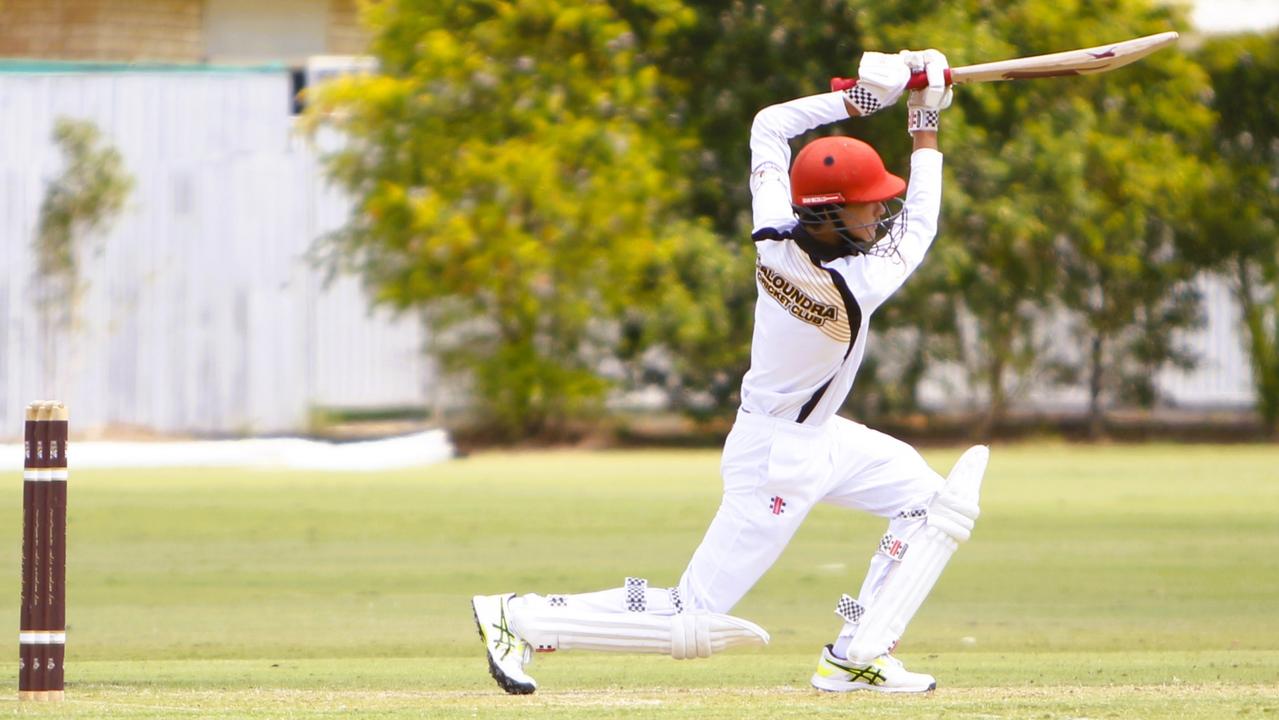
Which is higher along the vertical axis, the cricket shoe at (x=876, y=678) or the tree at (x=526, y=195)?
the tree at (x=526, y=195)

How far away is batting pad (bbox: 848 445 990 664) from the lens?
647 cm

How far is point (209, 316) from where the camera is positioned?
21.4 meters

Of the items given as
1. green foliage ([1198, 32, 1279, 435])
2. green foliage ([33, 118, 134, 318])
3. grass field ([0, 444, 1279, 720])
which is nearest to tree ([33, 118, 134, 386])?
green foliage ([33, 118, 134, 318])

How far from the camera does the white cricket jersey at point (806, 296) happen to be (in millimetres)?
6207

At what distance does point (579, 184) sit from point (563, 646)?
13.8 m

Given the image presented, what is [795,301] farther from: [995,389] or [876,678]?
[995,389]

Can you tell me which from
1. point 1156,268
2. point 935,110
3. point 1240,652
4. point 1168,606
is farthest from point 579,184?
point 935,110

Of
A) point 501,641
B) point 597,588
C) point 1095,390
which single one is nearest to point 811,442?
point 501,641

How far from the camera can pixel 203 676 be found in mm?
7523

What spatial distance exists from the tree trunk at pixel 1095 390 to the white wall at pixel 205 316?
708 centimetres

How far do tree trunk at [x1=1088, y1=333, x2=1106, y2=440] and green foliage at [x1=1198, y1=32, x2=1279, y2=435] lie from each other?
1.49m

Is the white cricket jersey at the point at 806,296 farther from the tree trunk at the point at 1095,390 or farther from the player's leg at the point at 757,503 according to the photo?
the tree trunk at the point at 1095,390

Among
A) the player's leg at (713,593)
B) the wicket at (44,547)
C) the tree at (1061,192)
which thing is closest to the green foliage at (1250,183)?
the tree at (1061,192)

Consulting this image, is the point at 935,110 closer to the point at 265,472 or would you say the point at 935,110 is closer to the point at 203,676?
the point at 203,676
